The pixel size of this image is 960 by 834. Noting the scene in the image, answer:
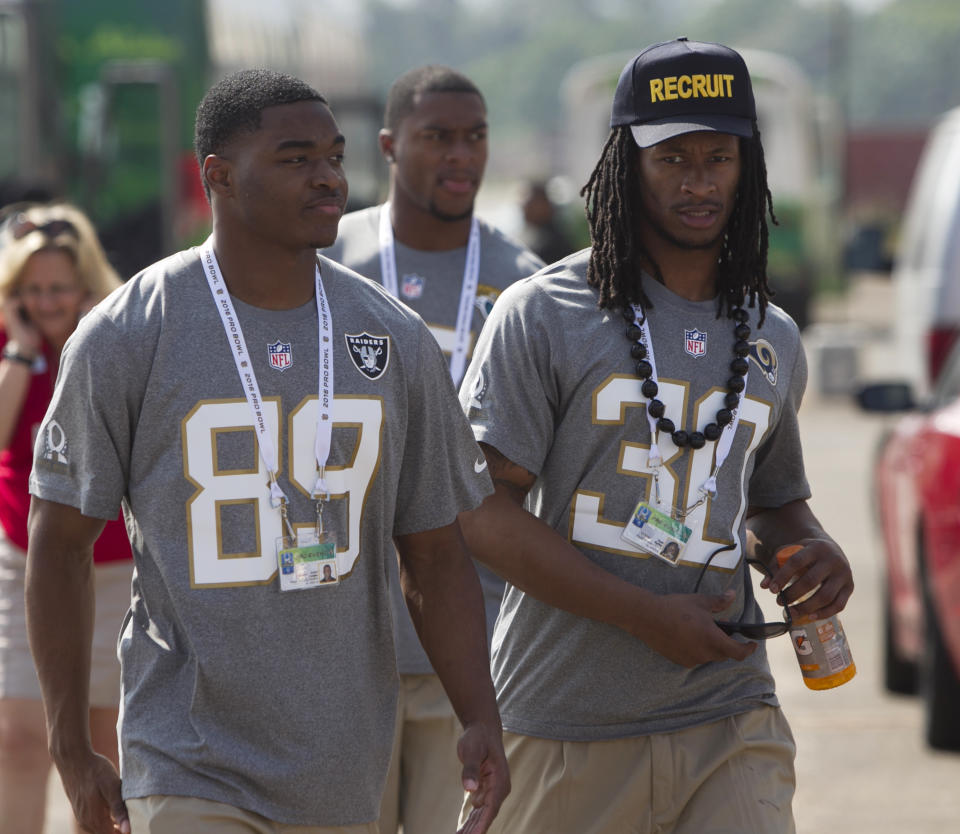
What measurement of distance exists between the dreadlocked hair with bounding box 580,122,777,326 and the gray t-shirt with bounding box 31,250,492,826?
69 cm

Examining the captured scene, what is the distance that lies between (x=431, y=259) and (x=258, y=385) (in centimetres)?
204

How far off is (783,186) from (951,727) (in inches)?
764

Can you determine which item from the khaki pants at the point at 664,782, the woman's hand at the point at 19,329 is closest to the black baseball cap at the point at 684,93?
the khaki pants at the point at 664,782

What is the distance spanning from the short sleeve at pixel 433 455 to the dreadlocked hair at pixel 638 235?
473 millimetres

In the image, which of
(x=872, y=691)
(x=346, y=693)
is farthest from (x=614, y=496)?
(x=872, y=691)

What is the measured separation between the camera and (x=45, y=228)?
567cm

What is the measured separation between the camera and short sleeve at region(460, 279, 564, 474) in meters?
3.82

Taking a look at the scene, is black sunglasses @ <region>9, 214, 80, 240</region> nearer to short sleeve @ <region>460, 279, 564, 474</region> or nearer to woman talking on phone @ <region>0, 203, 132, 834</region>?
→ woman talking on phone @ <region>0, 203, 132, 834</region>

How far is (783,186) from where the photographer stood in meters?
26.2

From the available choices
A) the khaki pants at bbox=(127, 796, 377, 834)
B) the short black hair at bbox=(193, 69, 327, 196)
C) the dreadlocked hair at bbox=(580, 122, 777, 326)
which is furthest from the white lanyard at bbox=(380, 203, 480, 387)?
the khaki pants at bbox=(127, 796, 377, 834)

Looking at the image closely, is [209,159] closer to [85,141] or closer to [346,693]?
[346,693]

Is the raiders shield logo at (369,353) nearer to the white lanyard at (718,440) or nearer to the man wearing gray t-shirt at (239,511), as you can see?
the man wearing gray t-shirt at (239,511)

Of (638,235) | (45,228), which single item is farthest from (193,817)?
(45,228)

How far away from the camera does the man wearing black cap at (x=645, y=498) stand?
3803 mm
